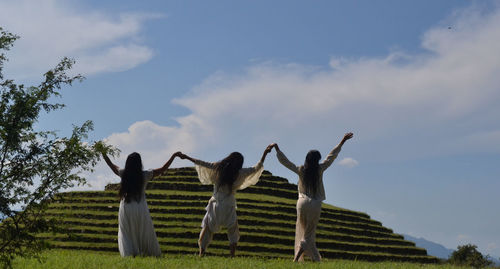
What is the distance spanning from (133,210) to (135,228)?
0.40m

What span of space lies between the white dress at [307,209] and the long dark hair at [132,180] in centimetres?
308

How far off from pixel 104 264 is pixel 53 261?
4.86 ft

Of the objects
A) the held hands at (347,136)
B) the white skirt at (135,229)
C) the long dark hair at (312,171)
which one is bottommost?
the white skirt at (135,229)

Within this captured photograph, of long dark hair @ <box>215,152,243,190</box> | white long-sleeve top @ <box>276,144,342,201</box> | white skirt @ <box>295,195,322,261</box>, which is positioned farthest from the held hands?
long dark hair @ <box>215,152,243,190</box>

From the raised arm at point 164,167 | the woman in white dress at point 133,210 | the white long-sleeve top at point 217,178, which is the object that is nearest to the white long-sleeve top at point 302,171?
the white long-sleeve top at point 217,178

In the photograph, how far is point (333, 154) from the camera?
1307 cm

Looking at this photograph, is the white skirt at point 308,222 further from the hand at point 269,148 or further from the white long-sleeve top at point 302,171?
the hand at point 269,148

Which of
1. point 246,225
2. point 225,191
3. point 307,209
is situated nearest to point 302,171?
point 307,209

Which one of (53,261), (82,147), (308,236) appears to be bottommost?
(53,261)

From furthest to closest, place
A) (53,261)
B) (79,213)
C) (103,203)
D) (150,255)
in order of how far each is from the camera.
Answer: (103,203) < (79,213) < (150,255) < (53,261)

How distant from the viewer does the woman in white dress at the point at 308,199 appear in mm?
12594

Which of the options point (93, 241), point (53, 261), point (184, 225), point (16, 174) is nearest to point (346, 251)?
point (184, 225)

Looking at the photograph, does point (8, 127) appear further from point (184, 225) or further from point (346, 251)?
point (346, 251)

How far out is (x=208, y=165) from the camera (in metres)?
12.9
